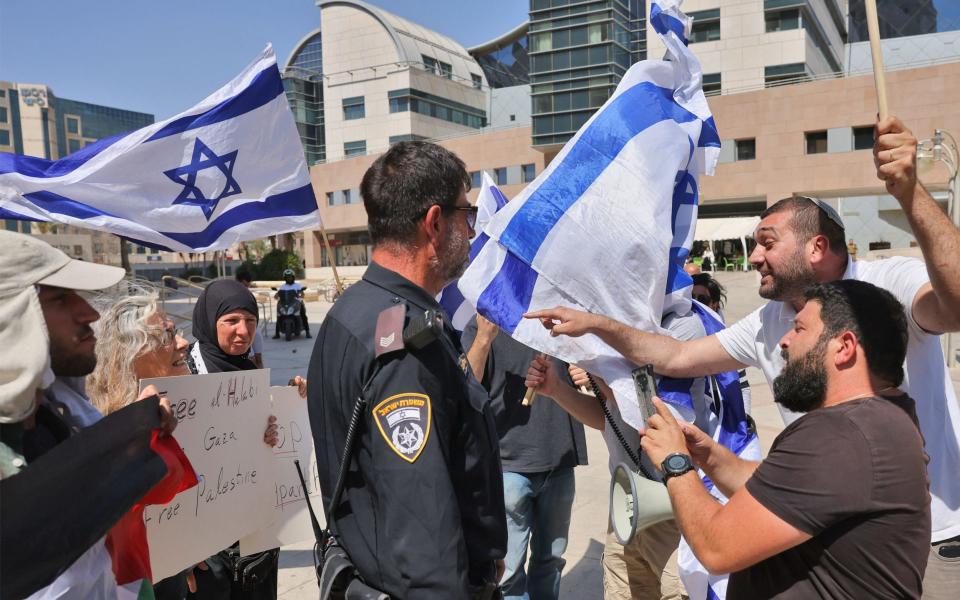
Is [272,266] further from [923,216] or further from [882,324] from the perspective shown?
A: [882,324]

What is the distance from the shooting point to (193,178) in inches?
177

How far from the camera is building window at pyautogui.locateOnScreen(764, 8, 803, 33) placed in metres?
41.7

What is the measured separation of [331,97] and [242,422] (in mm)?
64942

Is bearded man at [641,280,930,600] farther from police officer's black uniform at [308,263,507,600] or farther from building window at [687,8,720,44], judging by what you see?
building window at [687,8,720,44]

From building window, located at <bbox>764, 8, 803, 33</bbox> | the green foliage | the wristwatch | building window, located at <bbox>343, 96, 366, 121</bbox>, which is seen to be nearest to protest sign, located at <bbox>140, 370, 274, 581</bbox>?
the wristwatch

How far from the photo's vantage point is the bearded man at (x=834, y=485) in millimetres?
1571

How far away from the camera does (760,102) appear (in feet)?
135

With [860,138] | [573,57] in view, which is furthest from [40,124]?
[860,138]

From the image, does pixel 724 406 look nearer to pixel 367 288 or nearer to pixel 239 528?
pixel 367 288

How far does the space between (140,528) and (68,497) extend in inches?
29.7

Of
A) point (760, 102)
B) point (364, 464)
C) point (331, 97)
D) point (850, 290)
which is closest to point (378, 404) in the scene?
point (364, 464)

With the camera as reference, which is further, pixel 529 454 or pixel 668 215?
pixel 529 454

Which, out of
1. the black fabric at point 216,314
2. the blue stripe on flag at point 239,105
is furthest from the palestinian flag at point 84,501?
the blue stripe on flag at point 239,105

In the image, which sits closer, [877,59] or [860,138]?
[877,59]
